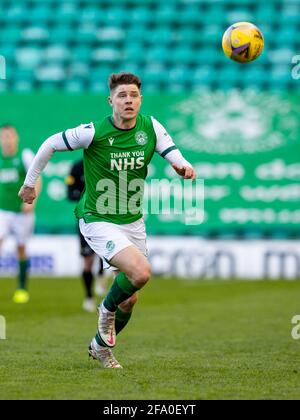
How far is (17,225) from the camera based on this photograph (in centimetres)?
1555

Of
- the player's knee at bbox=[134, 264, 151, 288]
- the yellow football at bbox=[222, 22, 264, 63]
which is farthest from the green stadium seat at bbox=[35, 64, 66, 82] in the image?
the player's knee at bbox=[134, 264, 151, 288]

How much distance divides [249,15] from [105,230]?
15466mm

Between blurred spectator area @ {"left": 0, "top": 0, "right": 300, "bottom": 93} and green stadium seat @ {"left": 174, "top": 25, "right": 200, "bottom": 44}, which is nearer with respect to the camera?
blurred spectator area @ {"left": 0, "top": 0, "right": 300, "bottom": 93}

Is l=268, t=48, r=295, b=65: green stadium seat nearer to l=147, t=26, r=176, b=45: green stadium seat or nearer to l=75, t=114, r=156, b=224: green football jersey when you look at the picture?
l=147, t=26, r=176, b=45: green stadium seat

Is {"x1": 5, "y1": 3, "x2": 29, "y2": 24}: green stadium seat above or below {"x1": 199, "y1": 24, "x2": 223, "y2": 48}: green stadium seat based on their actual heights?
above

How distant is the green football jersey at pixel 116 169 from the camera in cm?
808

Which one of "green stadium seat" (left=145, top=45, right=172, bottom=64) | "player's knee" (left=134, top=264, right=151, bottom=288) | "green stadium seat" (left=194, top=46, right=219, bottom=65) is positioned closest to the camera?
"player's knee" (left=134, top=264, right=151, bottom=288)

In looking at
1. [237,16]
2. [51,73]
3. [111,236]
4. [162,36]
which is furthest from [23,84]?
[111,236]

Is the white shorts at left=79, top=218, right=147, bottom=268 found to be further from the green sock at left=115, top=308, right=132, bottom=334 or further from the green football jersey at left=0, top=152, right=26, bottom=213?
the green football jersey at left=0, top=152, right=26, bottom=213

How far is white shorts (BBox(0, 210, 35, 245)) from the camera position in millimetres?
15422

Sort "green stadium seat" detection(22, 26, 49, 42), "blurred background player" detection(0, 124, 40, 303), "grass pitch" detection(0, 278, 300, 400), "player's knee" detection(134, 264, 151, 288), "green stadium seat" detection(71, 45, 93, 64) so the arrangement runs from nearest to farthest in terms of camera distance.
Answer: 1. "grass pitch" detection(0, 278, 300, 400)
2. "player's knee" detection(134, 264, 151, 288)
3. "blurred background player" detection(0, 124, 40, 303)
4. "green stadium seat" detection(71, 45, 93, 64)
5. "green stadium seat" detection(22, 26, 49, 42)

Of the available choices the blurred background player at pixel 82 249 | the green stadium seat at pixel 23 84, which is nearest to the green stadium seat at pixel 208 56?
the green stadium seat at pixel 23 84

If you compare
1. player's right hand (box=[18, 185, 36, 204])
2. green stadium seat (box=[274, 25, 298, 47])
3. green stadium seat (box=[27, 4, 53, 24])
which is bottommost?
player's right hand (box=[18, 185, 36, 204])

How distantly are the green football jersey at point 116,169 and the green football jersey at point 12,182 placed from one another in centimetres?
745
